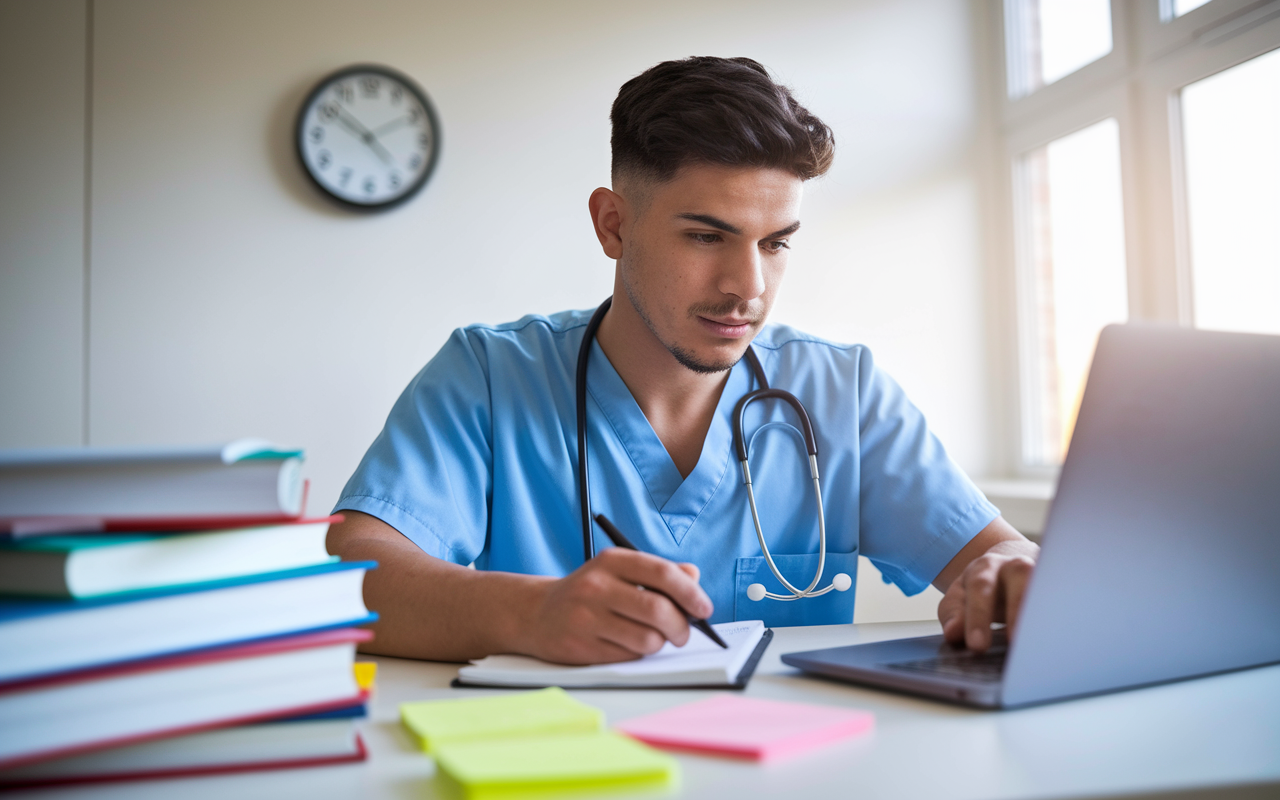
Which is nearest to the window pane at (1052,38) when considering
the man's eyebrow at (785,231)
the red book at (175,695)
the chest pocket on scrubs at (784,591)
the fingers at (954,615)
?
the man's eyebrow at (785,231)

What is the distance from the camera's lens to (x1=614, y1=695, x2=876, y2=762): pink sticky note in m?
0.50

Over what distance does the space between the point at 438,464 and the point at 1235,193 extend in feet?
6.79

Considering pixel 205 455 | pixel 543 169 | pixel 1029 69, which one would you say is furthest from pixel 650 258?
pixel 1029 69

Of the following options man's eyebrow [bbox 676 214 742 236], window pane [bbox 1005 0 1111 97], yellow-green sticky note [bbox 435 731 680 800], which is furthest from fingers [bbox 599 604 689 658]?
window pane [bbox 1005 0 1111 97]

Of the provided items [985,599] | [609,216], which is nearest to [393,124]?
[609,216]

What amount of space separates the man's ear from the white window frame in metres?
1.64

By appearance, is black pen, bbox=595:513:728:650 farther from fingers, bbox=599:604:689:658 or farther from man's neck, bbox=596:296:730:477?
man's neck, bbox=596:296:730:477

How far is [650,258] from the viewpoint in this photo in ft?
4.14

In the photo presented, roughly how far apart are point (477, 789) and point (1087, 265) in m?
2.71

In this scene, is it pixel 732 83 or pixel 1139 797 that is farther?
pixel 732 83

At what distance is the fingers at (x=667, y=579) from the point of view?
28.3 inches

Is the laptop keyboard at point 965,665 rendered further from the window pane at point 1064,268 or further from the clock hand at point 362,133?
the clock hand at point 362,133

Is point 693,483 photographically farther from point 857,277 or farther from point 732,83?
point 857,277

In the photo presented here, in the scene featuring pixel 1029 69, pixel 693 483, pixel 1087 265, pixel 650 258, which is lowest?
pixel 693 483
